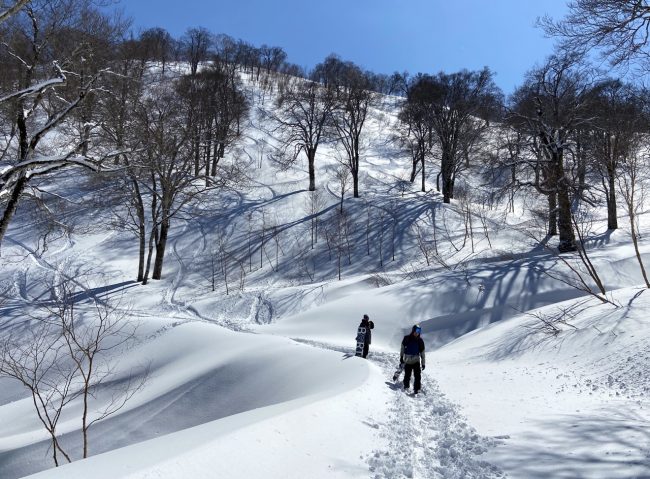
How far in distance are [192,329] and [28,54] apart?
33.9ft

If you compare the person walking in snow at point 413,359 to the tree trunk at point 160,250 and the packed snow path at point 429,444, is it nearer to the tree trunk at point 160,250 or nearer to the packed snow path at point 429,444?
the packed snow path at point 429,444

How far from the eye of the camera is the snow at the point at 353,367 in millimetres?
5242

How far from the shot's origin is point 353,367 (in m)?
11.1

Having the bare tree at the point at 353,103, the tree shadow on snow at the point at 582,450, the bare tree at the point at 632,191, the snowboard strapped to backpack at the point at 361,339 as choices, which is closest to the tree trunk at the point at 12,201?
the tree shadow on snow at the point at 582,450

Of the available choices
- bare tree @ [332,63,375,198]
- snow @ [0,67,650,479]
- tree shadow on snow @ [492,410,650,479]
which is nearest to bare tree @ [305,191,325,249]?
snow @ [0,67,650,479]

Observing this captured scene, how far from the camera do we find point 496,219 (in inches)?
1337

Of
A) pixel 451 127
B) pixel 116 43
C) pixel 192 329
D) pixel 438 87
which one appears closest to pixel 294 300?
pixel 192 329

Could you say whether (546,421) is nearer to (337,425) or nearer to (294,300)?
(337,425)

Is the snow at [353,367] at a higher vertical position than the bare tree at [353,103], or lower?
lower

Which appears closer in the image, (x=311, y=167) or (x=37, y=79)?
(x=37, y=79)

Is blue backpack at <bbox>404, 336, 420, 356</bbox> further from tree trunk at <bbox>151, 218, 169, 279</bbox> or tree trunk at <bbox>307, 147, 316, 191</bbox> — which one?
tree trunk at <bbox>307, 147, 316, 191</bbox>

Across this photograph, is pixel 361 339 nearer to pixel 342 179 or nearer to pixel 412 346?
pixel 412 346

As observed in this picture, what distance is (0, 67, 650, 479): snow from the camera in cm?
524

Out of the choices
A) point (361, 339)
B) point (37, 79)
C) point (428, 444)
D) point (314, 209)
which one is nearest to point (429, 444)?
point (428, 444)
